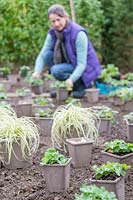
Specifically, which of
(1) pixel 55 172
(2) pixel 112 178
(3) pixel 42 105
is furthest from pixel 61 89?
(2) pixel 112 178

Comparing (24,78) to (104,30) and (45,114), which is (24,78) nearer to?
(104,30)

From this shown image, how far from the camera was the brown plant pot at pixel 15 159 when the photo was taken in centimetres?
387

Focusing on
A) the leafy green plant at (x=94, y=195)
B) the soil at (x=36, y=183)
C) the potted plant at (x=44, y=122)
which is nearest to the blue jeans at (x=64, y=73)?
the potted plant at (x=44, y=122)

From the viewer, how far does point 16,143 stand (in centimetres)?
386

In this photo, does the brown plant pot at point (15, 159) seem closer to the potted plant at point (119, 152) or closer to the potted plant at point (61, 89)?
the potted plant at point (119, 152)

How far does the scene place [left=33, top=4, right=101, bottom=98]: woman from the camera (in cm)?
669

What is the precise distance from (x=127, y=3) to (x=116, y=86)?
9.82ft

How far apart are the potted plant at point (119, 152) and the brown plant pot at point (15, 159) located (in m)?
0.63

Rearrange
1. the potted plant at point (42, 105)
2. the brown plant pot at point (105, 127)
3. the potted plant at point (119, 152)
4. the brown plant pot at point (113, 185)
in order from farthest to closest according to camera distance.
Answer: the potted plant at point (42, 105) < the brown plant pot at point (105, 127) < the potted plant at point (119, 152) < the brown plant pot at point (113, 185)

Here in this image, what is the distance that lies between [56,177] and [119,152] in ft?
1.85

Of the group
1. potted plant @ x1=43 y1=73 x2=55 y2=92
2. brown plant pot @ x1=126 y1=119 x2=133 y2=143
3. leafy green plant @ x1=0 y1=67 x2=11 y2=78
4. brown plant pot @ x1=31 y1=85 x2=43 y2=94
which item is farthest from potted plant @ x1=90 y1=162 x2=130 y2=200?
leafy green plant @ x1=0 y1=67 x2=11 y2=78

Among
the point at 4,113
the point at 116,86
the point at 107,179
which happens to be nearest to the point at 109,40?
the point at 116,86

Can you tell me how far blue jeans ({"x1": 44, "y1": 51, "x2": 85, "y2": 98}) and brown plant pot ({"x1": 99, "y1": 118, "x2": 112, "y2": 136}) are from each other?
2.29 metres

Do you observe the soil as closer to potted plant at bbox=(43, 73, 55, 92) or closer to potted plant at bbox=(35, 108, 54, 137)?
potted plant at bbox=(35, 108, 54, 137)
